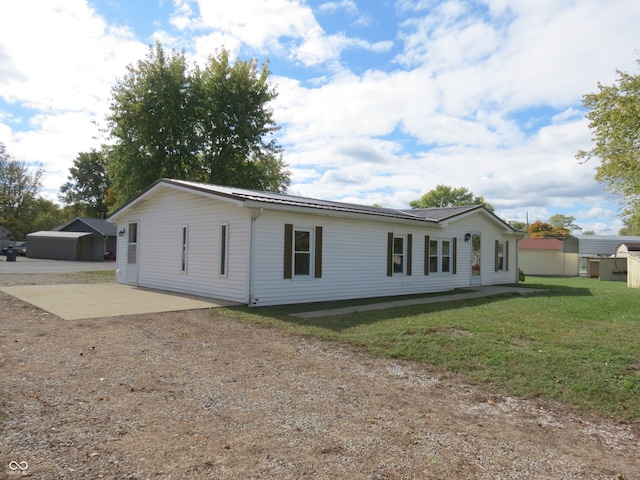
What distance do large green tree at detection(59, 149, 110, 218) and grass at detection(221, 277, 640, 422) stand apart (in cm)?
5612

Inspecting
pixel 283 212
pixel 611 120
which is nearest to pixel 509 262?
pixel 611 120

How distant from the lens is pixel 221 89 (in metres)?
28.5

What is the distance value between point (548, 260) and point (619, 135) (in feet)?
62.5

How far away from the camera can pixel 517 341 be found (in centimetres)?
733

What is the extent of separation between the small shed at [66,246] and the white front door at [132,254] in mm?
25960

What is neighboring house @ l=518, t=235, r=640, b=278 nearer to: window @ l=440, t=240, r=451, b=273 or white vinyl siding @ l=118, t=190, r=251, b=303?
window @ l=440, t=240, r=451, b=273

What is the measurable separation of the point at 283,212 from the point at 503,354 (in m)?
6.83

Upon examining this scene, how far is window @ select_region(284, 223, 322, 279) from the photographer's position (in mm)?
11844

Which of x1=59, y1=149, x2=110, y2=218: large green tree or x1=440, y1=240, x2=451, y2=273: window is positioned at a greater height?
x1=59, y1=149, x2=110, y2=218: large green tree

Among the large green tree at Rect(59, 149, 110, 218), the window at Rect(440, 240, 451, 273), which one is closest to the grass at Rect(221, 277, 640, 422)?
the window at Rect(440, 240, 451, 273)

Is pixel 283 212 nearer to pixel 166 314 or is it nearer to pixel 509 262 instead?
pixel 166 314

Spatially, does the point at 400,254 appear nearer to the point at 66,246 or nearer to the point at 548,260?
the point at 548,260

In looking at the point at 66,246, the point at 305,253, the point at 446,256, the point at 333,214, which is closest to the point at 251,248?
the point at 305,253

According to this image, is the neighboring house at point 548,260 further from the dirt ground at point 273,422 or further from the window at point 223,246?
the dirt ground at point 273,422
